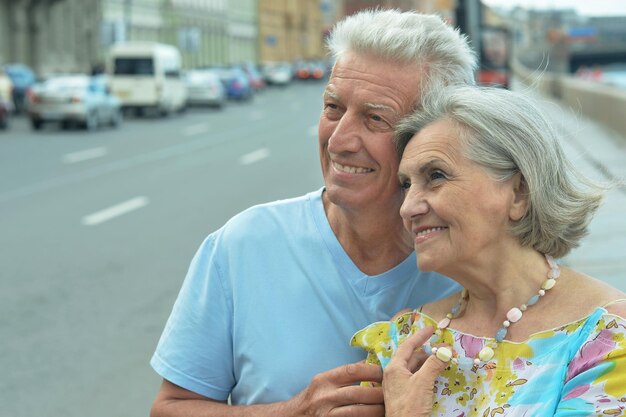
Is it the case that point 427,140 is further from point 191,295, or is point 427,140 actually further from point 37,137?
point 37,137

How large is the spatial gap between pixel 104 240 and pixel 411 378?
32.9 feet

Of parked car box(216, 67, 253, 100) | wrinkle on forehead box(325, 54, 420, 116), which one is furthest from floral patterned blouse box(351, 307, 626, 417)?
parked car box(216, 67, 253, 100)

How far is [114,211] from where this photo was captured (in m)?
14.6

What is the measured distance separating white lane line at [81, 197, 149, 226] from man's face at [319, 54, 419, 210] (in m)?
10.8

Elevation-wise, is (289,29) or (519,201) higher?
(519,201)

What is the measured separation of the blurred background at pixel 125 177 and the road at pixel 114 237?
2cm

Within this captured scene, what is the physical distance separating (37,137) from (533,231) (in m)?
26.8

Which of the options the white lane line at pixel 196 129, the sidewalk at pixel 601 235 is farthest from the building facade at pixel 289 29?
the sidewalk at pixel 601 235

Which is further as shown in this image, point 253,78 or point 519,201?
point 253,78

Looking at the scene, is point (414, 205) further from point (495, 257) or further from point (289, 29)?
point (289, 29)

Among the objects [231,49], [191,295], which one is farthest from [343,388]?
[231,49]

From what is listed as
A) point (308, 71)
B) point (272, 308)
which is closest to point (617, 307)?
point (272, 308)

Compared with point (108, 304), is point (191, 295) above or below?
above

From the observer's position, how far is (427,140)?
8.46 feet
